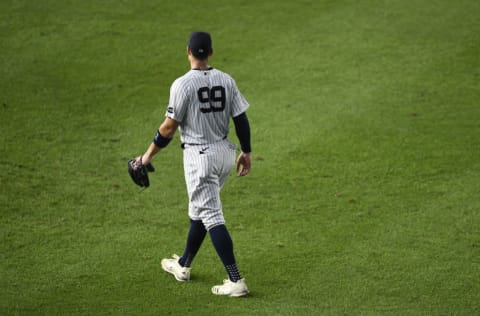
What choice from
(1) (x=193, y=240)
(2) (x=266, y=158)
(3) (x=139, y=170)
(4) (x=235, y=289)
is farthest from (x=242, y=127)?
(2) (x=266, y=158)

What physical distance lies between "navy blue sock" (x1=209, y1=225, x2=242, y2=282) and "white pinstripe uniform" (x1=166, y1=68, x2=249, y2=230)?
55 millimetres

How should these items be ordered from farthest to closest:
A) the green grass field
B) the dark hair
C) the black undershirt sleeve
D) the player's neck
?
the green grass field
the black undershirt sleeve
the player's neck
the dark hair

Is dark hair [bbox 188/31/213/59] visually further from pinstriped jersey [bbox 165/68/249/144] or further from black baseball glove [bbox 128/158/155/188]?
black baseball glove [bbox 128/158/155/188]

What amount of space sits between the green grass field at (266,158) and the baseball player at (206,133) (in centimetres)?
44

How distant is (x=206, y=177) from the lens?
476 cm

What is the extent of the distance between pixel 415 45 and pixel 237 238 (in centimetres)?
486

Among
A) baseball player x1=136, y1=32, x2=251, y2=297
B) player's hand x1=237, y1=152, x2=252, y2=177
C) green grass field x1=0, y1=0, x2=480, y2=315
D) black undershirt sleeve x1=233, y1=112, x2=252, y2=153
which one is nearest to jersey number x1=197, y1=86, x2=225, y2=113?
baseball player x1=136, y1=32, x2=251, y2=297

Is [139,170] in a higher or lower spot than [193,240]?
higher

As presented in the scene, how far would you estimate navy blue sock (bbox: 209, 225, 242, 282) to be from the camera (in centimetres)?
472

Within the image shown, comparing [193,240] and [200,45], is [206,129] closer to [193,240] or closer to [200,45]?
[200,45]

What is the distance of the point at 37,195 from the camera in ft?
20.8

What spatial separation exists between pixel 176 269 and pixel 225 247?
531 mm

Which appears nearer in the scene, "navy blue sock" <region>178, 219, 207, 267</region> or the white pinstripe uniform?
the white pinstripe uniform

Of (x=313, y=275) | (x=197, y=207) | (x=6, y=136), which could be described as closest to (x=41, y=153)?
(x=6, y=136)
